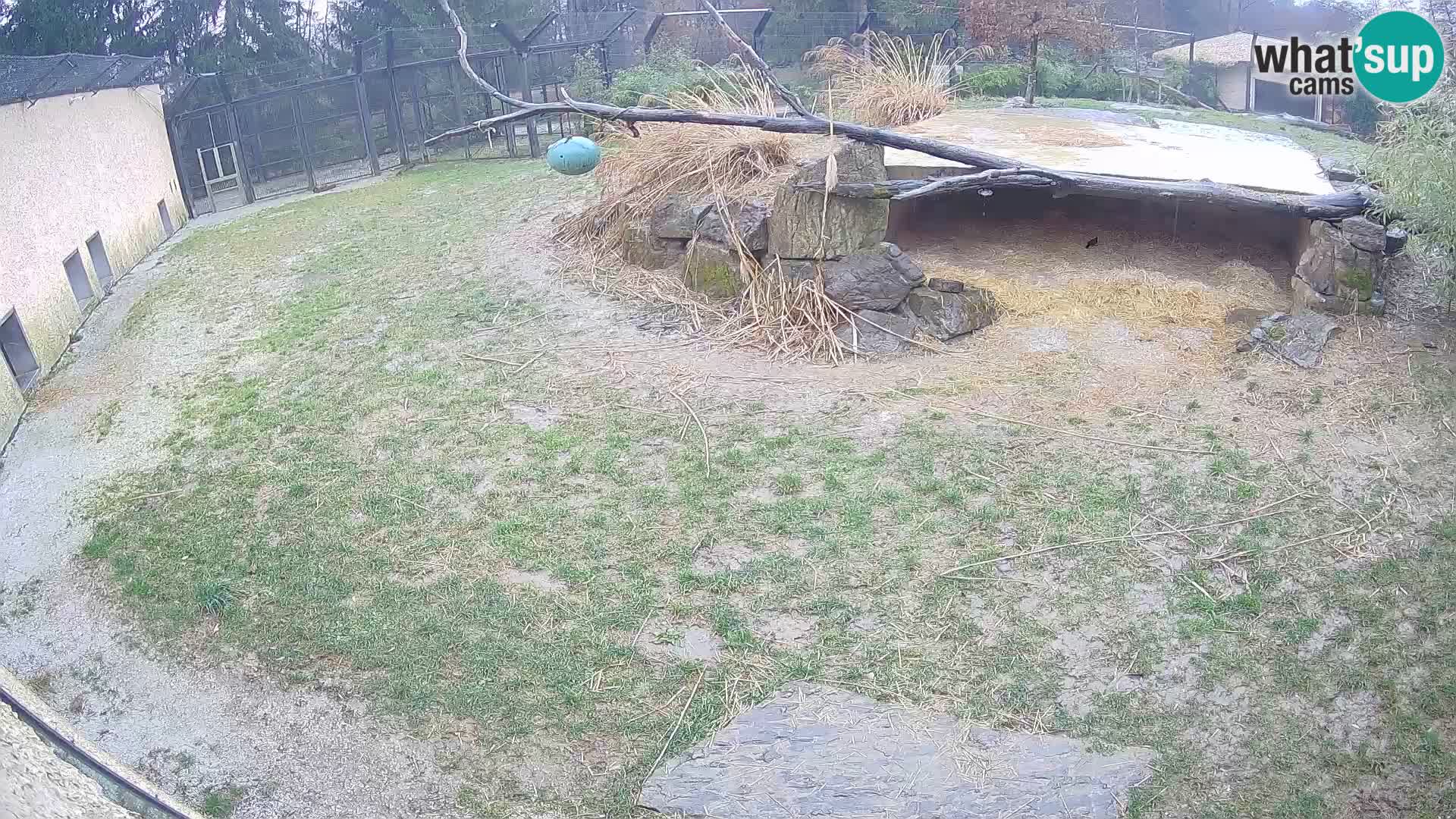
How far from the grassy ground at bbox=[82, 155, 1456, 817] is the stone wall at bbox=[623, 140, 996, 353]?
38.8 inches

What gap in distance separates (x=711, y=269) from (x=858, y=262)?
1171 mm

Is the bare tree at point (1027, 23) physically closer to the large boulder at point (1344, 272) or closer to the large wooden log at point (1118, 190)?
the large wooden log at point (1118, 190)

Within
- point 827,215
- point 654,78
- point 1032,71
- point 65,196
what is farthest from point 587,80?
point 827,215

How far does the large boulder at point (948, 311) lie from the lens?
6.72 meters

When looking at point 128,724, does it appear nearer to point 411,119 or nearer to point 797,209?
point 797,209

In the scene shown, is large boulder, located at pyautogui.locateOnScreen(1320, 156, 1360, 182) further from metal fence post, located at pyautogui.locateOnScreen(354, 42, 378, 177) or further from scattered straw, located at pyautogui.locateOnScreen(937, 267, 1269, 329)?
metal fence post, located at pyautogui.locateOnScreen(354, 42, 378, 177)

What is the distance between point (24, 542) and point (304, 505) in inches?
56.5

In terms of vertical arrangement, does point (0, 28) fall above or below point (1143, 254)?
above

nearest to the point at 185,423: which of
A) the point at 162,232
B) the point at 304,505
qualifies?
the point at 304,505

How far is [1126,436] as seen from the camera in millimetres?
5359

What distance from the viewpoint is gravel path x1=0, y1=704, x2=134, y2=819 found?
5.76 feet

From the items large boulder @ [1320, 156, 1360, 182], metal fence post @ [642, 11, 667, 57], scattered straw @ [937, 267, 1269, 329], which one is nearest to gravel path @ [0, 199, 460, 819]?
scattered straw @ [937, 267, 1269, 329]

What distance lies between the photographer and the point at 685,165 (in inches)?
330

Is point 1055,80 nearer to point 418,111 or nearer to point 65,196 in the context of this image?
point 418,111
